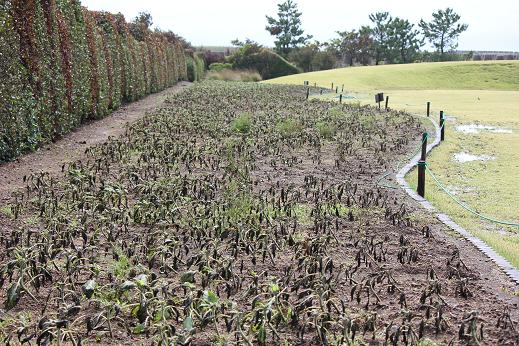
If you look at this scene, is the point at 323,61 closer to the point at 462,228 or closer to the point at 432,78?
the point at 432,78

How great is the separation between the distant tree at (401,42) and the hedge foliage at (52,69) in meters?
71.8

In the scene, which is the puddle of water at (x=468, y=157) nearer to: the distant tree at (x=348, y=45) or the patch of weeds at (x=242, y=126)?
the patch of weeds at (x=242, y=126)

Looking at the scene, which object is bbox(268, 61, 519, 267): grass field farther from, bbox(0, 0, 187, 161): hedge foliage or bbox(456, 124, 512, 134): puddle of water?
bbox(0, 0, 187, 161): hedge foliage

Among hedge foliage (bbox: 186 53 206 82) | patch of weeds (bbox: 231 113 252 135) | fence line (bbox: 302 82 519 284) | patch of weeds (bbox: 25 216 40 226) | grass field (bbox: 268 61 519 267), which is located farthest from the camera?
hedge foliage (bbox: 186 53 206 82)

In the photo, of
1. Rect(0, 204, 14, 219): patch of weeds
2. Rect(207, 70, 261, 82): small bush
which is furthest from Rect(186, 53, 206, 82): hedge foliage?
Rect(0, 204, 14, 219): patch of weeds

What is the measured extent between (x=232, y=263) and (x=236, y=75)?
4879 centimetres

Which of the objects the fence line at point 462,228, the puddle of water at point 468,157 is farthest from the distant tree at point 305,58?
the fence line at point 462,228

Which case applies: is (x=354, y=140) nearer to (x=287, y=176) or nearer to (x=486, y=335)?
(x=287, y=176)

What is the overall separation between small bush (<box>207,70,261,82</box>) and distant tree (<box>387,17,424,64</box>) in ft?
124

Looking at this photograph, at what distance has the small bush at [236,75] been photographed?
165ft

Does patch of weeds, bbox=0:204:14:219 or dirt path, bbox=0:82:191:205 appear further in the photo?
dirt path, bbox=0:82:191:205

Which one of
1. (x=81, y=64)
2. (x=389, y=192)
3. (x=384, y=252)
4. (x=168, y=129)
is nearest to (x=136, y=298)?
(x=384, y=252)

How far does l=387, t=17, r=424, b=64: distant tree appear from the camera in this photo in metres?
85.2

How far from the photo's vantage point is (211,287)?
146 inches
